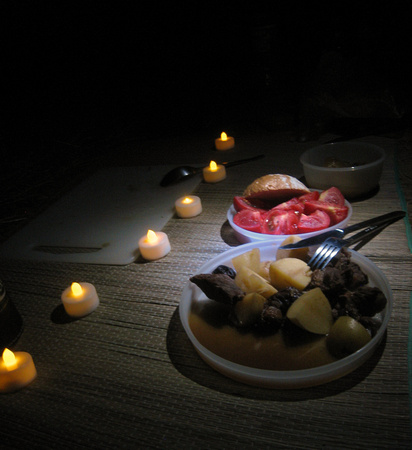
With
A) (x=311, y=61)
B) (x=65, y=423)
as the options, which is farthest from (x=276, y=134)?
(x=65, y=423)

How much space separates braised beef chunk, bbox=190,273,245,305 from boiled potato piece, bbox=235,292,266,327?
0.02m

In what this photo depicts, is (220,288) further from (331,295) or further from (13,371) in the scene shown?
(13,371)

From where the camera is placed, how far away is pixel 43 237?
5.00 feet

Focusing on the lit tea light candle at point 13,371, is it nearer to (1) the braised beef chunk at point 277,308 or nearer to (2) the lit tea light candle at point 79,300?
(2) the lit tea light candle at point 79,300

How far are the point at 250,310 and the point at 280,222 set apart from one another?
1.42 feet

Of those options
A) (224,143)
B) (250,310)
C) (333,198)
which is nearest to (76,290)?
(250,310)

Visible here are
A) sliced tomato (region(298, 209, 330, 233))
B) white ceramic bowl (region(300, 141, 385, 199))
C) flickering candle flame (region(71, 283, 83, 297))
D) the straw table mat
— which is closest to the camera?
the straw table mat

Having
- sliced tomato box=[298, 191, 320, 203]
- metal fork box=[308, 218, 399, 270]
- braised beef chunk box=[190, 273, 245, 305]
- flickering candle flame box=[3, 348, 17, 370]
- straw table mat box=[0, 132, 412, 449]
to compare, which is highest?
braised beef chunk box=[190, 273, 245, 305]

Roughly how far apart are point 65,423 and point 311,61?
2885 millimetres

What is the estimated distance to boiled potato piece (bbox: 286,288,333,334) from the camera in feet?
2.64

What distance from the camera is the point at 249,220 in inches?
49.8

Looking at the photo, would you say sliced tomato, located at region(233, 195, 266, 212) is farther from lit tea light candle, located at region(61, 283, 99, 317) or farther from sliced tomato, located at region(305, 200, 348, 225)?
lit tea light candle, located at region(61, 283, 99, 317)

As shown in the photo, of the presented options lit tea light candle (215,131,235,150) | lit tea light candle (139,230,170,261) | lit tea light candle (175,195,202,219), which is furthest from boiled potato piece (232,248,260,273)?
lit tea light candle (215,131,235,150)

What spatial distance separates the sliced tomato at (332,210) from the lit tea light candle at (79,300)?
2.31 ft
